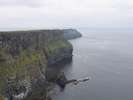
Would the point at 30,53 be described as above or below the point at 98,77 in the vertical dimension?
above

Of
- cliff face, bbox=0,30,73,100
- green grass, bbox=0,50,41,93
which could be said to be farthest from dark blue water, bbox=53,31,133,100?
green grass, bbox=0,50,41,93

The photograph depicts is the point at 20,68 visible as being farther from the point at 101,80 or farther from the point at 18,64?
the point at 101,80

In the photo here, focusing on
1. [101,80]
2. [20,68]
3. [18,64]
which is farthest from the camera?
[101,80]

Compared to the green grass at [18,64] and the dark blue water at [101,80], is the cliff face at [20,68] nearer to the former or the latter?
the green grass at [18,64]

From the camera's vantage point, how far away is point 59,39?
122m

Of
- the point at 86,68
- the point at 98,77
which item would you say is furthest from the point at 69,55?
the point at 98,77

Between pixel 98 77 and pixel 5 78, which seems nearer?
pixel 5 78

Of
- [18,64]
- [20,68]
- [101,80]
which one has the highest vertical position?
[18,64]

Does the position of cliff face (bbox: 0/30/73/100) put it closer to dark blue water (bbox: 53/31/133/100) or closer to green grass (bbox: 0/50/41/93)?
green grass (bbox: 0/50/41/93)

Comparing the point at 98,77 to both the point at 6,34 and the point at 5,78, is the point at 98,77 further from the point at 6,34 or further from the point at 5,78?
the point at 5,78

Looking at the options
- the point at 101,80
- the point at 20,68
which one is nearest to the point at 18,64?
the point at 20,68

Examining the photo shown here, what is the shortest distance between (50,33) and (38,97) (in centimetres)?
6169

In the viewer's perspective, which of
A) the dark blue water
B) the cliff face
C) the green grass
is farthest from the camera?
the dark blue water

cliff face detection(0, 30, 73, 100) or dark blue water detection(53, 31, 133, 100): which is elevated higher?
cliff face detection(0, 30, 73, 100)
